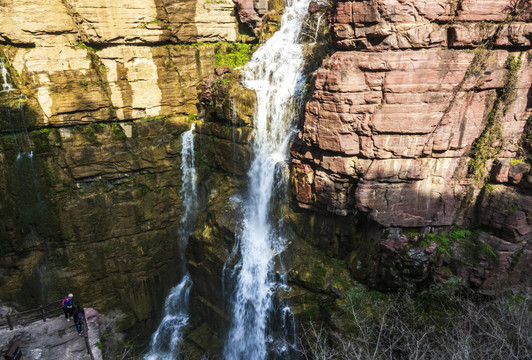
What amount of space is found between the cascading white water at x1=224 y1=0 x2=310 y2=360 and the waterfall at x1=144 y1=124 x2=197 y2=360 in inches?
171

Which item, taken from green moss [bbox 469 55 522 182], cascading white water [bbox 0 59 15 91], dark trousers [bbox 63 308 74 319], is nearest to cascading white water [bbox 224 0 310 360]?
dark trousers [bbox 63 308 74 319]

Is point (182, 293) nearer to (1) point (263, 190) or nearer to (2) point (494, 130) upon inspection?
(1) point (263, 190)

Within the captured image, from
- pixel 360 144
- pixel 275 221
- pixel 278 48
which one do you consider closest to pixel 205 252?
pixel 275 221

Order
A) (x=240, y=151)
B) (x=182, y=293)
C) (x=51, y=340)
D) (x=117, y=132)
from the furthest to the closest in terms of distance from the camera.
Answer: (x=182, y=293) < (x=117, y=132) < (x=240, y=151) < (x=51, y=340)

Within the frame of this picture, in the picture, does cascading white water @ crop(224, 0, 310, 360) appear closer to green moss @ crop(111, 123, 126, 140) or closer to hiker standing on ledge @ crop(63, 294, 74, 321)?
hiker standing on ledge @ crop(63, 294, 74, 321)

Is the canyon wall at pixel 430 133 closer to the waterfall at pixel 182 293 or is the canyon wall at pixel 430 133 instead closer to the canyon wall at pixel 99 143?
the waterfall at pixel 182 293

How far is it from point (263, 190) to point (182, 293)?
8.81 m

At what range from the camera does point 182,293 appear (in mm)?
20203

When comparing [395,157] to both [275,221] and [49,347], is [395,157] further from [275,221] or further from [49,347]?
[49,347]

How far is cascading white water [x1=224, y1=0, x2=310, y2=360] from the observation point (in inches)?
588

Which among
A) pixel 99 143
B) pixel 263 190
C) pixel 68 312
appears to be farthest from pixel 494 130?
pixel 99 143

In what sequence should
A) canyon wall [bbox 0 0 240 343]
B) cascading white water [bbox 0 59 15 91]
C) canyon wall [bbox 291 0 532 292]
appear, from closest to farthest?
canyon wall [bbox 291 0 532 292], cascading white water [bbox 0 59 15 91], canyon wall [bbox 0 0 240 343]

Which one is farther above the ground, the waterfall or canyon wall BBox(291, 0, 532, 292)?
canyon wall BBox(291, 0, 532, 292)

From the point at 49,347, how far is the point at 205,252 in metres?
7.13
